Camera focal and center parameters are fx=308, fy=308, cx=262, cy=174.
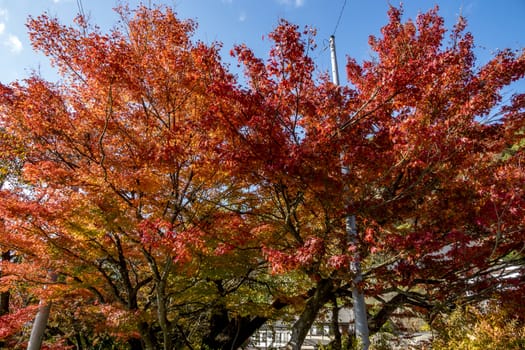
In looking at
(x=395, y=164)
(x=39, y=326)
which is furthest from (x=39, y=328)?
(x=395, y=164)

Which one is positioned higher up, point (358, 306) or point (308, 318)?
point (358, 306)

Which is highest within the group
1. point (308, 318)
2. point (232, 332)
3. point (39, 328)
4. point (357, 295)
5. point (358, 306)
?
point (357, 295)

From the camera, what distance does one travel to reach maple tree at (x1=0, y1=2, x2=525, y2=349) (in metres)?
5.63

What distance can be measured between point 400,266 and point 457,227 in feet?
4.42

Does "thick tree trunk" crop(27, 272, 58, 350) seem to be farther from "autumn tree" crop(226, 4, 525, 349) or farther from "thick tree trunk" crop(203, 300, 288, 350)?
"autumn tree" crop(226, 4, 525, 349)

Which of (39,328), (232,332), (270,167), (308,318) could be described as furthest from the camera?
(232,332)

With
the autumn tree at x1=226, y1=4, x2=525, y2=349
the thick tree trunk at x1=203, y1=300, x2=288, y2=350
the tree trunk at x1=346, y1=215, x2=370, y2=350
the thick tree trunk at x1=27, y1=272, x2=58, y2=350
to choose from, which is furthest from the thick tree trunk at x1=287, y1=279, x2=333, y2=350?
the thick tree trunk at x1=27, y1=272, x2=58, y2=350

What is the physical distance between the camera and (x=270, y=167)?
5.41 metres

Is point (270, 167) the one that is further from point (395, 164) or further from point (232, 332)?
point (232, 332)

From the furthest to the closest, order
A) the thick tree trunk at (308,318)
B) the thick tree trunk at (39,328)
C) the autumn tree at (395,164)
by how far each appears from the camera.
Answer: the thick tree trunk at (39,328)
the thick tree trunk at (308,318)
the autumn tree at (395,164)

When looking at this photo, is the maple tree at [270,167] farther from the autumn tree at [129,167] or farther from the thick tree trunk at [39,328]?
the thick tree trunk at [39,328]

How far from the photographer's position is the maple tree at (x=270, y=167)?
563 cm

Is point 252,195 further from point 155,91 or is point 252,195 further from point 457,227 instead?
point 457,227

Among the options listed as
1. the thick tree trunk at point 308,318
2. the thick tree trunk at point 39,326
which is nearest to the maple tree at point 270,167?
the thick tree trunk at point 308,318
